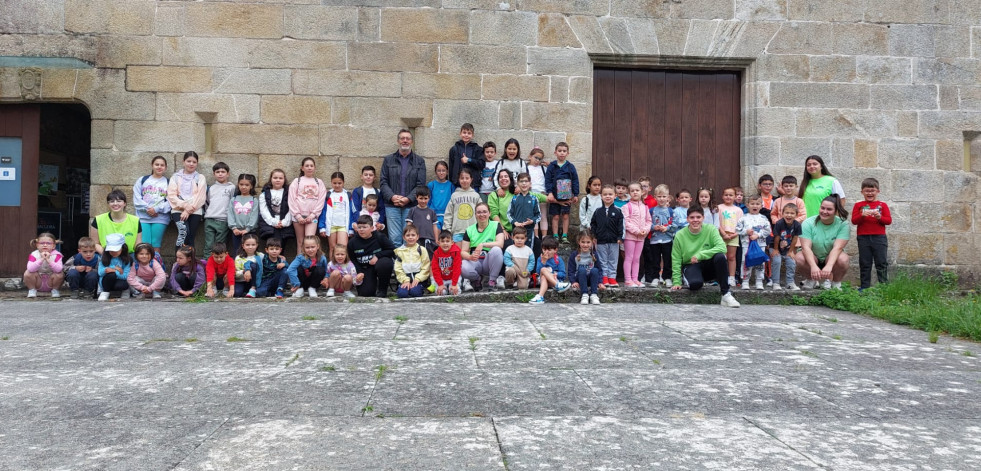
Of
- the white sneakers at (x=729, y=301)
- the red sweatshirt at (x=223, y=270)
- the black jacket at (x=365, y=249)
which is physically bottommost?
the white sneakers at (x=729, y=301)

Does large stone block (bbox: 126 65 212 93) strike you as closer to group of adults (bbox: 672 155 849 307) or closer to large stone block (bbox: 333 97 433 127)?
large stone block (bbox: 333 97 433 127)

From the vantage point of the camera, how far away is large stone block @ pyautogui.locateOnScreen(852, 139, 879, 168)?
30.9 feet

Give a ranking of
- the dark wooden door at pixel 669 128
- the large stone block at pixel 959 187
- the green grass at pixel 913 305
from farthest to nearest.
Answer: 1. the dark wooden door at pixel 669 128
2. the large stone block at pixel 959 187
3. the green grass at pixel 913 305

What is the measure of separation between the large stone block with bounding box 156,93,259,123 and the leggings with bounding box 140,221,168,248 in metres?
1.33

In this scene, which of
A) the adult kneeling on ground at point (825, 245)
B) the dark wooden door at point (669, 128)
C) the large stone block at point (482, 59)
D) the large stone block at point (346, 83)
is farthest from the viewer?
the dark wooden door at point (669, 128)

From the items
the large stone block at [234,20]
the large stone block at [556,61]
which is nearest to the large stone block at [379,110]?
the large stone block at [234,20]

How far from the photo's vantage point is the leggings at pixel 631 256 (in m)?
8.43

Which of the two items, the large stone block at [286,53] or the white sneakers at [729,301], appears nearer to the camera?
the white sneakers at [729,301]

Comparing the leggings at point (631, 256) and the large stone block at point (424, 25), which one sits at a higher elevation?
the large stone block at point (424, 25)

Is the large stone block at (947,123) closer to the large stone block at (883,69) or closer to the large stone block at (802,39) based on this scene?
the large stone block at (883,69)

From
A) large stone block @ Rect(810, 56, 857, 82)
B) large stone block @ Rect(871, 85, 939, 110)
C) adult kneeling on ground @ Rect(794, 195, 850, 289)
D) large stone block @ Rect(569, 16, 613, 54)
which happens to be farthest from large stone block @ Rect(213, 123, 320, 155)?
large stone block @ Rect(871, 85, 939, 110)

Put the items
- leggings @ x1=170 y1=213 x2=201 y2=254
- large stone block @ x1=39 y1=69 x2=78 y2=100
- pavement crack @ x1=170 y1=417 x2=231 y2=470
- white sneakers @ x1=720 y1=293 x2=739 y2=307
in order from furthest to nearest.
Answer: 1. large stone block @ x1=39 y1=69 x2=78 y2=100
2. leggings @ x1=170 y1=213 x2=201 y2=254
3. white sneakers @ x1=720 y1=293 x2=739 y2=307
4. pavement crack @ x1=170 y1=417 x2=231 y2=470

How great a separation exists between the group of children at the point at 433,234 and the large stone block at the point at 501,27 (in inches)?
47.7

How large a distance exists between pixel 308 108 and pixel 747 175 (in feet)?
18.9
